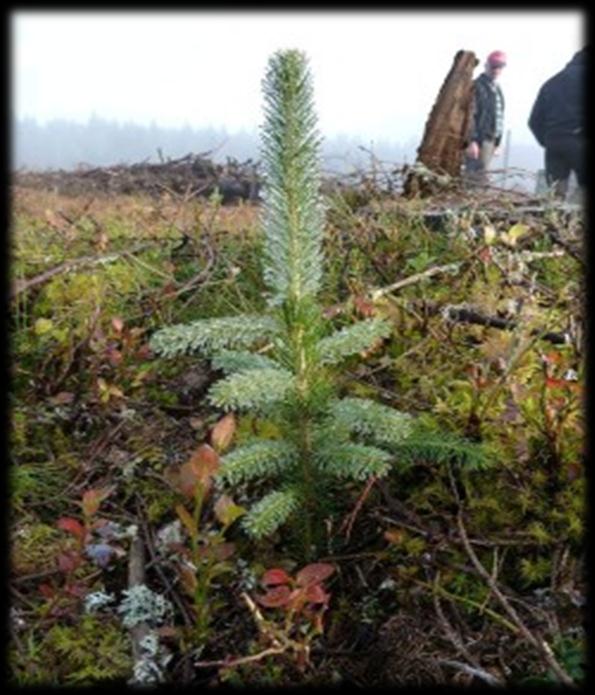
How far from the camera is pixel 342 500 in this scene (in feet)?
7.54

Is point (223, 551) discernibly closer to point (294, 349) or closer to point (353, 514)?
point (353, 514)

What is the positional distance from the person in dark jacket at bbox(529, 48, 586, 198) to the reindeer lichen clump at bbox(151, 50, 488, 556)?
826 centimetres

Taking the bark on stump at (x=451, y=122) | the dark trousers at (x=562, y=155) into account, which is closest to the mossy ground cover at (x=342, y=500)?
the bark on stump at (x=451, y=122)

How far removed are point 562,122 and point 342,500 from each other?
8.63m

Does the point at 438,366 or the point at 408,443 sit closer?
the point at 408,443

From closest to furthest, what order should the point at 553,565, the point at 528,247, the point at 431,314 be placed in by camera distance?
the point at 553,565 → the point at 431,314 → the point at 528,247

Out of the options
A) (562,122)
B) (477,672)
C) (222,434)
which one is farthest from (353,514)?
(562,122)

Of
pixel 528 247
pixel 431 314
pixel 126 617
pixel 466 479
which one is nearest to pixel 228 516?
pixel 126 617

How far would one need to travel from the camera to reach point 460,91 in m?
5.75

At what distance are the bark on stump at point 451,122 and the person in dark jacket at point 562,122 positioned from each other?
4219mm

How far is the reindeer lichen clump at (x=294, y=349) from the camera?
75.1 inches

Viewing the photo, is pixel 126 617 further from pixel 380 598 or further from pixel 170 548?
pixel 380 598

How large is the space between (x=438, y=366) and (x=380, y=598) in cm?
95

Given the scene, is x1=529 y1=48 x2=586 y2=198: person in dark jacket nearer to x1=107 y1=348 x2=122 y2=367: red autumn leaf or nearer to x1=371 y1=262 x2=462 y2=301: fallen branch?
x1=371 y1=262 x2=462 y2=301: fallen branch
